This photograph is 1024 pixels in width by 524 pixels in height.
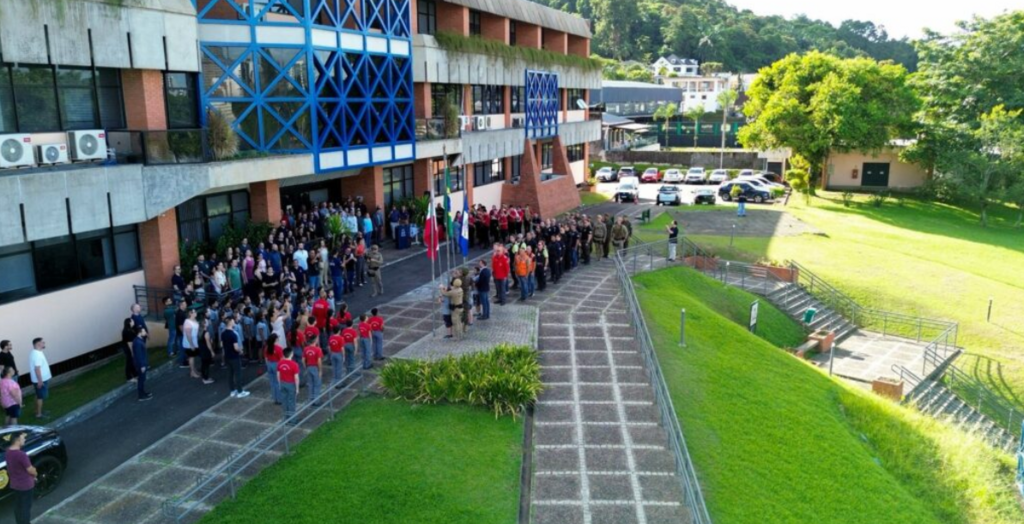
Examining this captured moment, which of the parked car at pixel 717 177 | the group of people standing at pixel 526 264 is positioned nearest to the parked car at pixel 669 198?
the parked car at pixel 717 177

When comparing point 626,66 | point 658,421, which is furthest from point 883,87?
point 626,66

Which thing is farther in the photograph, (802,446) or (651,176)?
(651,176)

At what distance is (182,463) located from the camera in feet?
41.1

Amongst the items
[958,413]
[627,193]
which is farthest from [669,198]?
[958,413]

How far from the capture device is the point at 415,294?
22.1 metres

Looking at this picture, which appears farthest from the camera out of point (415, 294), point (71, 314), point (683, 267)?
point (683, 267)

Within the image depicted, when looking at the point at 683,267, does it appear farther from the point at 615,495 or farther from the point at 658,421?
the point at 615,495

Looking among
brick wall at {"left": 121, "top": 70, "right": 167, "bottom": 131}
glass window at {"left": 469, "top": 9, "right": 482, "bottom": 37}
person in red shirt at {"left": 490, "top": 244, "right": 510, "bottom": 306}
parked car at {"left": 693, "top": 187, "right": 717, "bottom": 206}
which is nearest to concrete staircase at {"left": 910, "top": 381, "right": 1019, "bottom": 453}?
person in red shirt at {"left": 490, "top": 244, "right": 510, "bottom": 306}

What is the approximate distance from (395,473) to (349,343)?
3.94m

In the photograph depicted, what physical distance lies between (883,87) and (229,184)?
42501mm

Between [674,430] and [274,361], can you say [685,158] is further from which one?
[274,361]

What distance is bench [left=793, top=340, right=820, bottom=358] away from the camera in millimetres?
24945

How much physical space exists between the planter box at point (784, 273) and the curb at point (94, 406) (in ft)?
74.9

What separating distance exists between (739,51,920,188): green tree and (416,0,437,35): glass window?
987 inches
